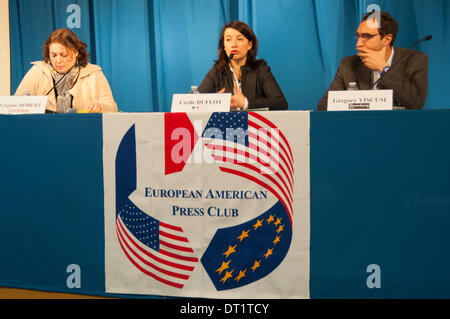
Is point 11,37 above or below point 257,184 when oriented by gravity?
above

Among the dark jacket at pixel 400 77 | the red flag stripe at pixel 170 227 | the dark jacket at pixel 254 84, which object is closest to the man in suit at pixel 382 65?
the dark jacket at pixel 400 77

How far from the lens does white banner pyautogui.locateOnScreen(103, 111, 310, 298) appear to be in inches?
57.7

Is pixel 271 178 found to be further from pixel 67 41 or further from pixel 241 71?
pixel 67 41

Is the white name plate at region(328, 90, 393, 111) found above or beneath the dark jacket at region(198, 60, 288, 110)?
beneath

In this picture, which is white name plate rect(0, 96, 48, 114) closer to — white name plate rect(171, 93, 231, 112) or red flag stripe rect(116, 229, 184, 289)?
white name plate rect(171, 93, 231, 112)

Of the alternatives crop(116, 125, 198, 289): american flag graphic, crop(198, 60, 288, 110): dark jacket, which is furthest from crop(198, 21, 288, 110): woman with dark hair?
crop(116, 125, 198, 289): american flag graphic

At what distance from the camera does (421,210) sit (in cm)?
140

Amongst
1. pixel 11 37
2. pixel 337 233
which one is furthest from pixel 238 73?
pixel 11 37

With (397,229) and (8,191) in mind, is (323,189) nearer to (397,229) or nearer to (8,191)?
(397,229)

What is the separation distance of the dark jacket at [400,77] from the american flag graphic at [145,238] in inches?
39.5

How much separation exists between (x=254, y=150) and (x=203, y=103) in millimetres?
321

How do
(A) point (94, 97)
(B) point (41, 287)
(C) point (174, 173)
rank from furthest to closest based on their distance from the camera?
(A) point (94, 97) < (B) point (41, 287) < (C) point (174, 173)

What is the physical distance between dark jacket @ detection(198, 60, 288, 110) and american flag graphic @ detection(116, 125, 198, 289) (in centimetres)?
93

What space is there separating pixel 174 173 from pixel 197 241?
29cm
